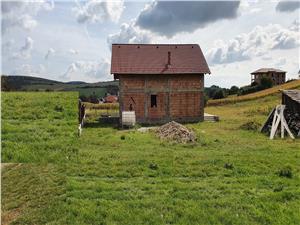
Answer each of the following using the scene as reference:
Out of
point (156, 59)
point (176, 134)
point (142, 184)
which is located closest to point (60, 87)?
point (156, 59)

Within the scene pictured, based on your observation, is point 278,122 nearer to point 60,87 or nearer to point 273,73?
point 60,87

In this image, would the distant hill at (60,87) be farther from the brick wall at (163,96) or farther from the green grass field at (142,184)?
the green grass field at (142,184)

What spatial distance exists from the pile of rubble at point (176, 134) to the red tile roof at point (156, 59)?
9.73 m

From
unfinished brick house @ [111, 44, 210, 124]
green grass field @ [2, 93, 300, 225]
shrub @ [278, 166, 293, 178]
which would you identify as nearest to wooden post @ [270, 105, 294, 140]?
green grass field @ [2, 93, 300, 225]

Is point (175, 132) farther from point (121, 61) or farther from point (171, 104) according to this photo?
point (121, 61)

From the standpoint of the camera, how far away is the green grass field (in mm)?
8266

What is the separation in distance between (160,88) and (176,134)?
36.3 feet

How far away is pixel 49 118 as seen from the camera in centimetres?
1540

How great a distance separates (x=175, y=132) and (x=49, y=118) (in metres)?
6.75

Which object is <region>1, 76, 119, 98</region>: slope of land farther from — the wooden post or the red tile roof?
the wooden post

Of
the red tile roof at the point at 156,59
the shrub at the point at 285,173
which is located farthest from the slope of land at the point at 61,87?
the shrub at the point at 285,173

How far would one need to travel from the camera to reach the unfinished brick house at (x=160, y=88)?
1146 inches

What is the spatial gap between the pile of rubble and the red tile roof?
973cm

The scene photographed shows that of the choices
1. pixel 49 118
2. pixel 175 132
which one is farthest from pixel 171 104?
pixel 49 118
